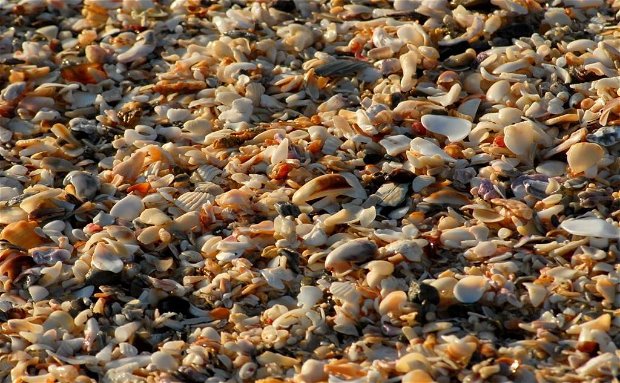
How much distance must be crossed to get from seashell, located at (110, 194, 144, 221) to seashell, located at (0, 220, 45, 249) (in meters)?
Answer: 0.17

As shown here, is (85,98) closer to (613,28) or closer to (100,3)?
(100,3)

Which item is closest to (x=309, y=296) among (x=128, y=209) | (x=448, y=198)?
(x=448, y=198)

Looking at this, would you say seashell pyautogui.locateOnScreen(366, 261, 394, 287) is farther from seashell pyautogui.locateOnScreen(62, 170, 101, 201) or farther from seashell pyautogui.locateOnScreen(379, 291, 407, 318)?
seashell pyautogui.locateOnScreen(62, 170, 101, 201)

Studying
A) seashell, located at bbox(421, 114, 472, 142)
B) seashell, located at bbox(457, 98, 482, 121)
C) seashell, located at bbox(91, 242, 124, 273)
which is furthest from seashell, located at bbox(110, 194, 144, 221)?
seashell, located at bbox(457, 98, 482, 121)

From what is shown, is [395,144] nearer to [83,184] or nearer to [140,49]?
[83,184]

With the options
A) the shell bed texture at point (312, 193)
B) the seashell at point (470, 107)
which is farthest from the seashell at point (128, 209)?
the seashell at point (470, 107)

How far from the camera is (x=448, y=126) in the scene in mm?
2258

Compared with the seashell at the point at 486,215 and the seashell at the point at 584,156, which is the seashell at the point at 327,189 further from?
the seashell at the point at 584,156

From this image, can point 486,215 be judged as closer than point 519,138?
Yes

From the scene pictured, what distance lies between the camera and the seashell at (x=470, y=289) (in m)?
1.86

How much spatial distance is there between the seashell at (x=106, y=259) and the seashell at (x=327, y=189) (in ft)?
1.26

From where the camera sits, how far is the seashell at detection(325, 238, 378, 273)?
1969 mm

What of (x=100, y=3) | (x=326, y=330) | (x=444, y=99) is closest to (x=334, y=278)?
(x=326, y=330)

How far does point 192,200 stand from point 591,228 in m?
0.83
